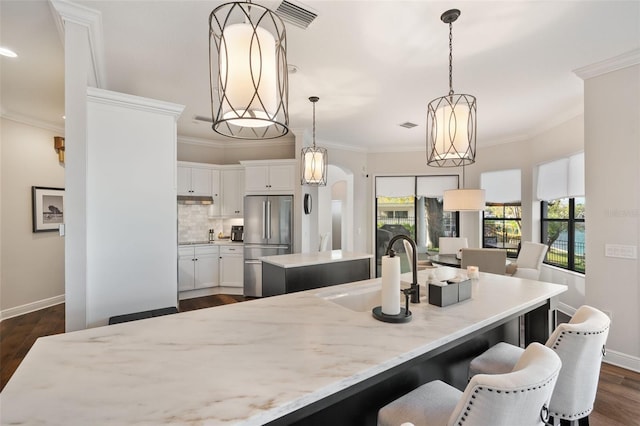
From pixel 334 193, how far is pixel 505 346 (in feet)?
24.0

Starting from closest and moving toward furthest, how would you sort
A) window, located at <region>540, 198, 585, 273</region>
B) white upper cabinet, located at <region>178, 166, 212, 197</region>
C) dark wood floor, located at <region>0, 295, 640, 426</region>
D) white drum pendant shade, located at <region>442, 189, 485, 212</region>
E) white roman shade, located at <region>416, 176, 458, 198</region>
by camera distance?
1. dark wood floor, located at <region>0, 295, 640, 426</region>
2. window, located at <region>540, 198, 585, 273</region>
3. white drum pendant shade, located at <region>442, 189, 485, 212</region>
4. white upper cabinet, located at <region>178, 166, 212, 197</region>
5. white roman shade, located at <region>416, 176, 458, 198</region>

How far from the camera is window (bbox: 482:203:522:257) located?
5480 mm

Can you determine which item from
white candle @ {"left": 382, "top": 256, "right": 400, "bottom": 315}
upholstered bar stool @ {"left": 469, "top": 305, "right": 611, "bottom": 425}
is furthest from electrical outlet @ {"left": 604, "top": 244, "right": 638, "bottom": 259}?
white candle @ {"left": 382, "top": 256, "right": 400, "bottom": 315}

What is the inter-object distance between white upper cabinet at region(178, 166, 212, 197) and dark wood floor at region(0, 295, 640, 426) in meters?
1.87

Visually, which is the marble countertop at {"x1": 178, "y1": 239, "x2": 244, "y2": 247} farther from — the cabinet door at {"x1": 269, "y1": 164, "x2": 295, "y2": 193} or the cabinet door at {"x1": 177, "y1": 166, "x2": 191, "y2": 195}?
the cabinet door at {"x1": 269, "y1": 164, "x2": 295, "y2": 193}

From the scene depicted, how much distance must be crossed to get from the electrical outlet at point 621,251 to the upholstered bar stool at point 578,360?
73.8 inches

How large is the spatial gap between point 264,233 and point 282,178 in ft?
3.27

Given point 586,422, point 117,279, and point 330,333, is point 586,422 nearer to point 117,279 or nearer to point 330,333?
point 330,333

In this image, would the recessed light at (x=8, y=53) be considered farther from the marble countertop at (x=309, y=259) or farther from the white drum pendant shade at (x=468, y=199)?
the white drum pendant shade at (x=468, y=199)

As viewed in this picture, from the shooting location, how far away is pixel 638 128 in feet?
8.64

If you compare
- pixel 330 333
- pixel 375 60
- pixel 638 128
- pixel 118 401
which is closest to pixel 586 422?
pixel 330 333

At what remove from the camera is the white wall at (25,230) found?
4145 mm

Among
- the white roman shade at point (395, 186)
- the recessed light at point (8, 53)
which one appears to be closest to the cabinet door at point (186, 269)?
the recessed light at point (8, 53)

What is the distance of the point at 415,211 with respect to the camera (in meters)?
6.49
